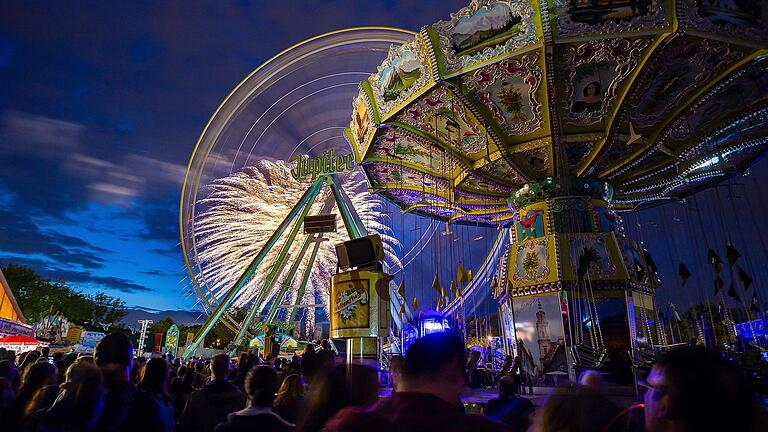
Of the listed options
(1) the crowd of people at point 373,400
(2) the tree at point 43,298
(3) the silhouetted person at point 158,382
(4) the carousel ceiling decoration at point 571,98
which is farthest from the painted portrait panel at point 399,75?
(2) the tree at point 43,298

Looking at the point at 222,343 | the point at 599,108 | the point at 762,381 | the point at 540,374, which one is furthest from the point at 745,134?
the point at 222,343

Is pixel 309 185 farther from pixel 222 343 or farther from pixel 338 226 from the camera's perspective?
pixel 222 343

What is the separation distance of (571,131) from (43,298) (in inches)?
1731

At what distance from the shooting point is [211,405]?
3.43m

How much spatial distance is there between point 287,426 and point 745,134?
17425 mm

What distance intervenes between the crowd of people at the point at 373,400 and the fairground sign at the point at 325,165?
19.7 m

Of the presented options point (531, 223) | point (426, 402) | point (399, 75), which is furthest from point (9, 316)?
point (426, 402)

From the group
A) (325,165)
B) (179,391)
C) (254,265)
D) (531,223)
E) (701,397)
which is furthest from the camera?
(325,165)

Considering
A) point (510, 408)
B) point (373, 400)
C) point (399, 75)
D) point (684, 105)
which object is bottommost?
point (510, 408)

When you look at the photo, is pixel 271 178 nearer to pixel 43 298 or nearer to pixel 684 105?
pixel 684 105

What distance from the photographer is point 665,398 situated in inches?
59.6

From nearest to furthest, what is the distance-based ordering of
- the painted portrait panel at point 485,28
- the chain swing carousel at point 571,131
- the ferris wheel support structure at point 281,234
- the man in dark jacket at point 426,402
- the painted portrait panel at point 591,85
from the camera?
the man in dark jacket at point 426,402 < the chain swing carousel at point 571,131 < the painted portrait panel at point 485,28 < the painted portrait panel at point 591,85 < the ferris wheel support structure at point 281,234

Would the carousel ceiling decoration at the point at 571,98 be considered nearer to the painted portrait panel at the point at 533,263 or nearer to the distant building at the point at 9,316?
the painted portrait panel at the point at 533,263

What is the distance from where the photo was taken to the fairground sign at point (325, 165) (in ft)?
75.6
